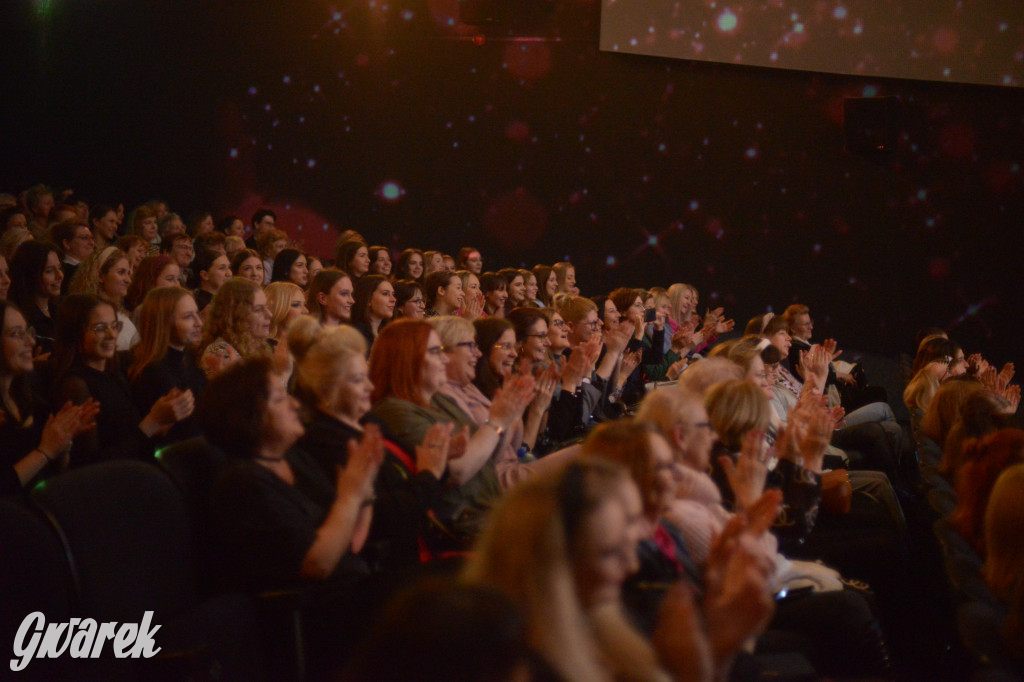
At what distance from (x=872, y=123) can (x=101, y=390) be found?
6.08 meters

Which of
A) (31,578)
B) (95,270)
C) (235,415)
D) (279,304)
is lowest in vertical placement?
(31,578)

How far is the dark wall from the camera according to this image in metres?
6.89

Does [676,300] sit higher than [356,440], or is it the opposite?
[676,300]

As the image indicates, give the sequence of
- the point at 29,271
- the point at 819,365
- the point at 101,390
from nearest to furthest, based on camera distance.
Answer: the point at 101,390 < the point at 29,271 < the point at 819,365

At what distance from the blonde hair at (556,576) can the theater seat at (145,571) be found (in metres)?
0.68

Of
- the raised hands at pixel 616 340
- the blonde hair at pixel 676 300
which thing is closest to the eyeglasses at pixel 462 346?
the raised hands at pixel 616 340

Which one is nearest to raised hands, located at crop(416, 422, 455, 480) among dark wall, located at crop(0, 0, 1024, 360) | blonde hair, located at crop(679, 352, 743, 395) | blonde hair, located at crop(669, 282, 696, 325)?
blonde hair, located at crop(679, 352, 743, 395)

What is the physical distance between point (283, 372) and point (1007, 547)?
2.29 metres

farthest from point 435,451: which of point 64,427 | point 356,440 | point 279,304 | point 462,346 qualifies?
point 279,304

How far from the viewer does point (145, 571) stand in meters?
1.67

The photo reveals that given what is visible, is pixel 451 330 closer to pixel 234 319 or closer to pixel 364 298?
pixel 234 319

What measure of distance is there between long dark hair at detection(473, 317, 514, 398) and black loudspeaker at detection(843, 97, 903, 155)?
16.0 ft

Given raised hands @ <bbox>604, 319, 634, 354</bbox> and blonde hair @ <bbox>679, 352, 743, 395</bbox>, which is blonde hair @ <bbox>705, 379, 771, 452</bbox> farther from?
raised hands @ <bbox>604, 319, 634, 354</bbox>

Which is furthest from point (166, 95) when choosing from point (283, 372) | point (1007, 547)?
point (1007, 547)
